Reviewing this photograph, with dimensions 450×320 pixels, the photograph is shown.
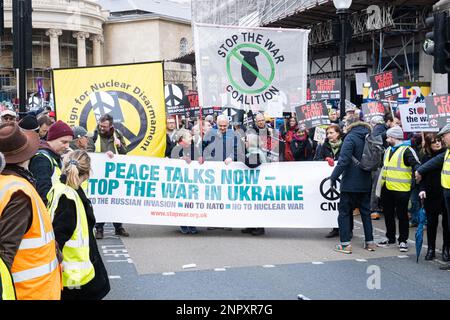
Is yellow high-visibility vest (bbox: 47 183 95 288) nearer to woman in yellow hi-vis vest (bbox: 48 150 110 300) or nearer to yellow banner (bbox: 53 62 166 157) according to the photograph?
woman in yellow hi-vis vest (bbox: 48 150 110 300)

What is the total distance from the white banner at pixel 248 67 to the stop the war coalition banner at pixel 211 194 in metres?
1.20

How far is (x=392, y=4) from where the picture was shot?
→ 21.3 meters

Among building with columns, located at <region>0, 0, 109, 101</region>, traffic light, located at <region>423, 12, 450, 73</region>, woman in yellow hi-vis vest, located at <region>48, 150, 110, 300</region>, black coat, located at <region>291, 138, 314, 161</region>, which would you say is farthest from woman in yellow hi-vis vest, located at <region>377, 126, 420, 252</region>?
building with columns, located at <region>0, 0, 109, 101</region>

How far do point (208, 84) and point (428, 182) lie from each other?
3612 mm

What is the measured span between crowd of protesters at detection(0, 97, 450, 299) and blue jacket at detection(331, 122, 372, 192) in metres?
0.01

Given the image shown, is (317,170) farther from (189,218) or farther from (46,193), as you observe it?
(46,193)

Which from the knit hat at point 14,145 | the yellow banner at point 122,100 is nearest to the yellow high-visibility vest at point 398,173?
the yellow banner at point 122,100

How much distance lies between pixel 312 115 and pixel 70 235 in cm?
830

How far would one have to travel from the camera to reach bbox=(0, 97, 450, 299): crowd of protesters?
126 inches

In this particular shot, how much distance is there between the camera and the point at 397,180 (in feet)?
27.7

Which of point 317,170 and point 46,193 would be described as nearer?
point 46,193
